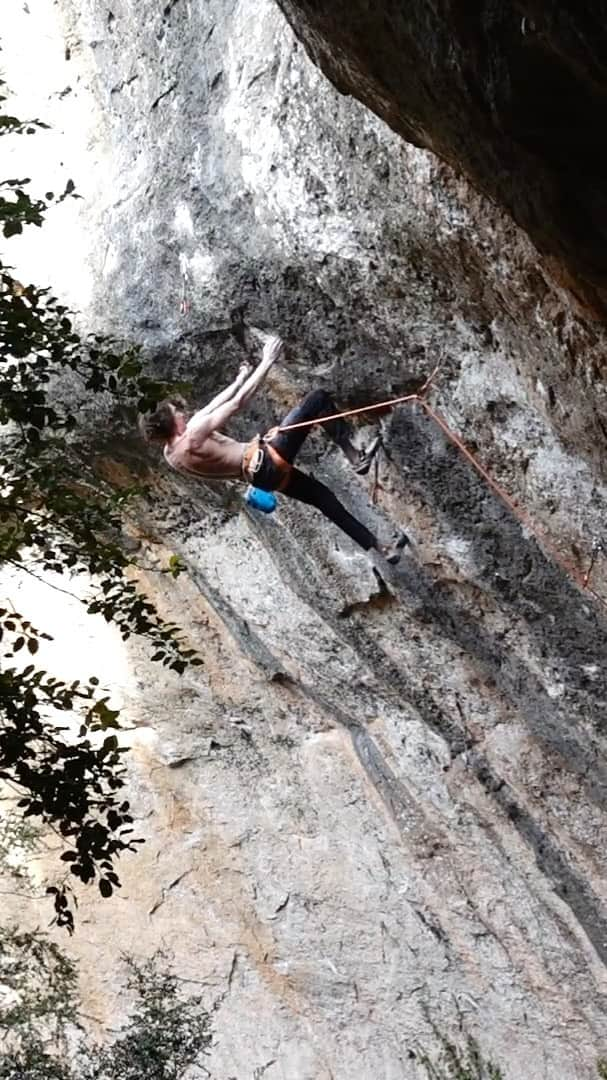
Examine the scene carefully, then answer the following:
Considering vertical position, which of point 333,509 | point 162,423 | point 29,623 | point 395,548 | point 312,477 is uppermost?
point 162,423

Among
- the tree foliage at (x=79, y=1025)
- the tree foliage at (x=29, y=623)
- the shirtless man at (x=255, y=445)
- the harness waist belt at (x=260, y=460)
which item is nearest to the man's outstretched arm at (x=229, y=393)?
the shirtless man at (x=255, y=445)

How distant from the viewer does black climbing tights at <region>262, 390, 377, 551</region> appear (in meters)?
6.14

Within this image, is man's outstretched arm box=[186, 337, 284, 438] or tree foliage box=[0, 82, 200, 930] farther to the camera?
man's outstretched arm box=[186, 337, 284, 438]

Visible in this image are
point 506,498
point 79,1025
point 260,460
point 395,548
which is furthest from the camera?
point 79,1025

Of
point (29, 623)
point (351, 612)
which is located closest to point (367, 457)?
point (351, 612)

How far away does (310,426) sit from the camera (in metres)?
6.21

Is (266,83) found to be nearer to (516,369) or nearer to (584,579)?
(516,369)

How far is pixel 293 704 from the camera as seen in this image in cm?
802

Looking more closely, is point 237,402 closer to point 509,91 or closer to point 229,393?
point 229,393

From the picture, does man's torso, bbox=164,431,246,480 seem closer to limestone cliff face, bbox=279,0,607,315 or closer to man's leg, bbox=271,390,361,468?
man's leg, bbox=271,390,361,468

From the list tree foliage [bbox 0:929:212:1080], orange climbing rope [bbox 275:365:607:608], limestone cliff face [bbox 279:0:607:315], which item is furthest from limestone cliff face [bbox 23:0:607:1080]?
limestone cliff face [bbox 279:0:607:315]

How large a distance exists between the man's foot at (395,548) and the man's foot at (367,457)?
380mm

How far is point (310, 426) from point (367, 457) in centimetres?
32

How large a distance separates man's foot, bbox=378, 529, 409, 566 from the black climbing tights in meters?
0.06
